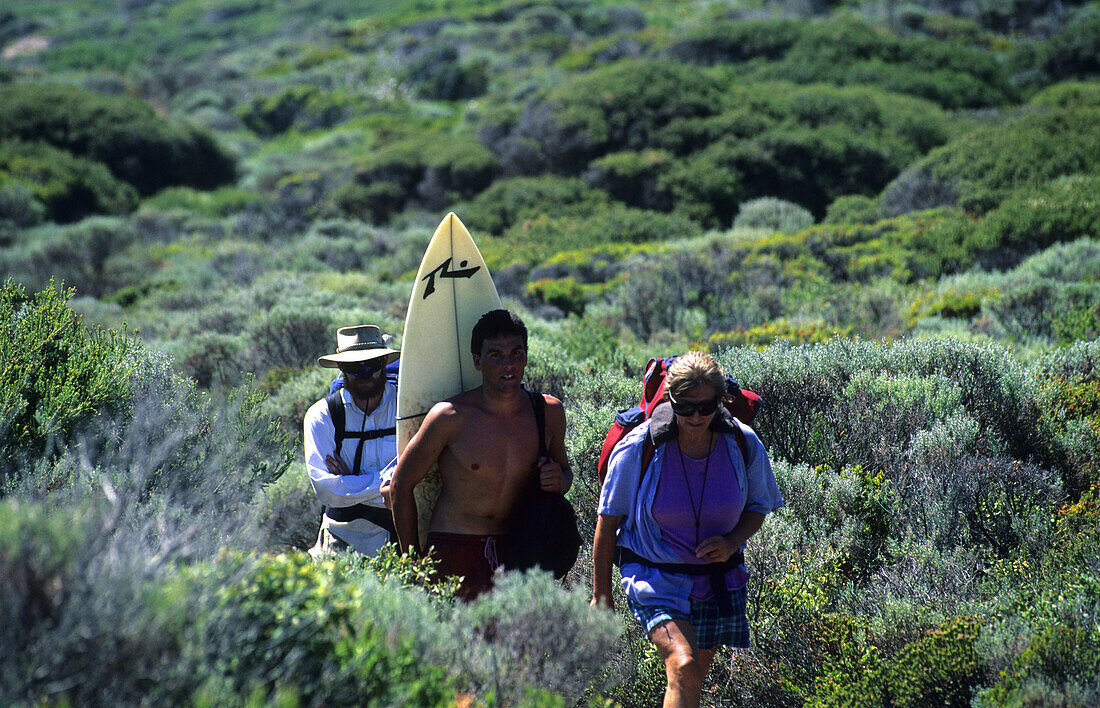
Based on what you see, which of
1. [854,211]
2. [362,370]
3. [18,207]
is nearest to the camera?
[362,370]

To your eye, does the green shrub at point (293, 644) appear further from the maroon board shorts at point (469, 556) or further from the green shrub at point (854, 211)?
the green shrub at point (854, 211)

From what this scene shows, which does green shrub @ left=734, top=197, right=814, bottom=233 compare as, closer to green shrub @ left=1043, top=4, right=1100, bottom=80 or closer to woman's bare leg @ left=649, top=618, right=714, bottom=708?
woman's bare leg @ left=649, top=618, right=714, bottom=708

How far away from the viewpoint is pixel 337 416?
4695mm

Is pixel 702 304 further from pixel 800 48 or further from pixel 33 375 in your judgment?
pixel 800 48

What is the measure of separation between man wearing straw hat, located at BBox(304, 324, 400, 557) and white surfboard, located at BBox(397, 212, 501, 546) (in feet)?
2.36

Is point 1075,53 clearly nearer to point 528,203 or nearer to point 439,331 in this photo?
point 528,203

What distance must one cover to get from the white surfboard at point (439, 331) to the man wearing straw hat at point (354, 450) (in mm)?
719

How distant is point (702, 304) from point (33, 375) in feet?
26.5

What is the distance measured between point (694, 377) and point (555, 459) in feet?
2.85

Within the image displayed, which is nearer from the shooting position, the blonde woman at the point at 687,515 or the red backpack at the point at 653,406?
the blonde woman at the point at 687,515

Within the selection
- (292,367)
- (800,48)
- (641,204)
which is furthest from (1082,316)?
(800,48)

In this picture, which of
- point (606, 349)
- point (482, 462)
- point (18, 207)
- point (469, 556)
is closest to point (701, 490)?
point (482, 462)

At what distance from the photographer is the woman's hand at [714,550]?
3367 mm

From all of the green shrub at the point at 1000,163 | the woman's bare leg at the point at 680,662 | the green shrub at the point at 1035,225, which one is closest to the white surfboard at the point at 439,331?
the woman's bare leg at the point at 680,662
